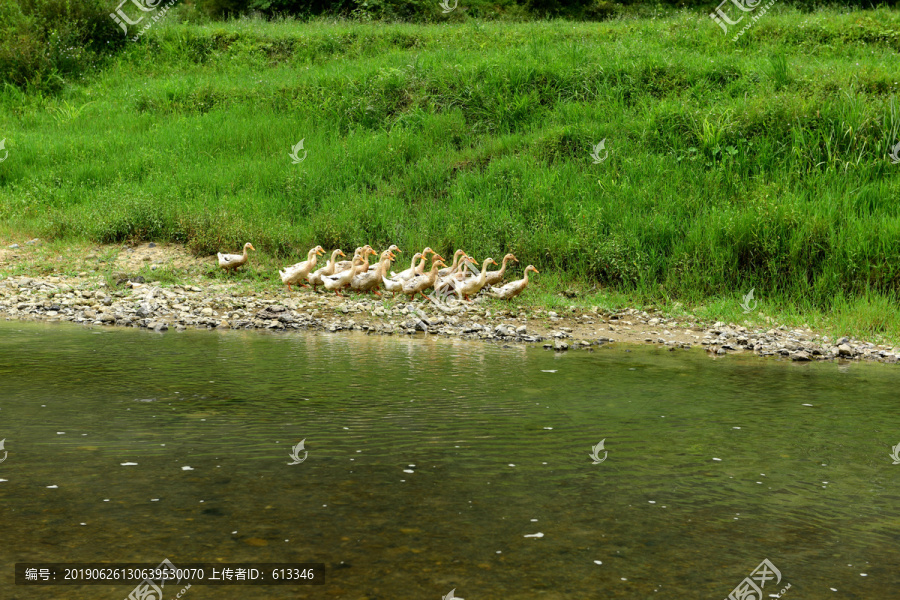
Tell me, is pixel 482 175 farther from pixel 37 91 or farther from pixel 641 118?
pixel 37 91

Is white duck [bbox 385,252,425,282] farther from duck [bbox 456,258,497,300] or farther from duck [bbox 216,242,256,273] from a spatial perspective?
duck [bbox 216,242,256,273]

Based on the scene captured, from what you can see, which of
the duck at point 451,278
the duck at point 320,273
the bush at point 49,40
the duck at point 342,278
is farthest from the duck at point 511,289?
the bush at point 49,40

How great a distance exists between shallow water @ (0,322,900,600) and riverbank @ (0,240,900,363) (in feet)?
4.62

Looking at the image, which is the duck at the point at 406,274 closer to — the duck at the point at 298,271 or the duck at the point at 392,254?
the duck at the point at 392,254

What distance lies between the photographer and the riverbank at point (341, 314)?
11297 millimetres

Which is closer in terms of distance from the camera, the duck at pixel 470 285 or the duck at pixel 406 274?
the duck at pixel 470 285

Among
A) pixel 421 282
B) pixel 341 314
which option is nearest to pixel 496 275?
pixel 421 282

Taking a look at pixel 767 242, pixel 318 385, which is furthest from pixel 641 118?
pixel 318 385

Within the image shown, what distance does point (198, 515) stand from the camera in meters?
5.27

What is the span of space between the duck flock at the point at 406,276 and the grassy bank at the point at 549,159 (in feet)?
3.61

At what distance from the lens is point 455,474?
6.09 meters

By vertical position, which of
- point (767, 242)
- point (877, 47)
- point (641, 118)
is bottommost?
point (767, 242)

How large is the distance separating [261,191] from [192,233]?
180 cm

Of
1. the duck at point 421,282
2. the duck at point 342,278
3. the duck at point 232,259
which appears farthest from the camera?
the duck at point 232,259
